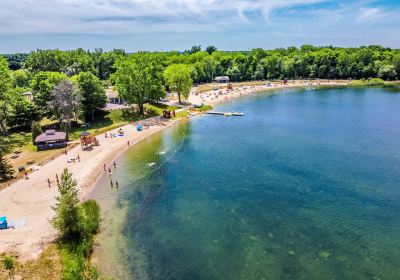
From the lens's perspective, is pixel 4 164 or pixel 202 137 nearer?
pixel 4 164

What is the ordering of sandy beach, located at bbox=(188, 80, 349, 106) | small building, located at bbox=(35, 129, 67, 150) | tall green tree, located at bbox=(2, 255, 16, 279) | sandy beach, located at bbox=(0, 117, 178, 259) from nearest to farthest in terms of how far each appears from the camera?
tall green tree, located at bbox=(2, 255, 16, 279)
sandy beach, located at bbox=(0, 117, 178, 259)
small building, located at bbox=(35, 129, 67, 150)
sandy beach, located at bbox=(188, 80, 349, 106)

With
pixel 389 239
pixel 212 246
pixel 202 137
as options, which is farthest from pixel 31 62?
pixel 389 239

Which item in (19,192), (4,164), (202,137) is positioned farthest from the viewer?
(202,137)

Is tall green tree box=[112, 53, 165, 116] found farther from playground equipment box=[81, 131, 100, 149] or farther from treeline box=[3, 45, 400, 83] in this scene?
treeline box=[3, 45, 400, 83]

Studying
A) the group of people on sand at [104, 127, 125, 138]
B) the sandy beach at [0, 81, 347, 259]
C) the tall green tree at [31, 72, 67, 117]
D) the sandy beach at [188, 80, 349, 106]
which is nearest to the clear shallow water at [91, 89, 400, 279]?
the sandy beach at [0, 81, 347, 259]

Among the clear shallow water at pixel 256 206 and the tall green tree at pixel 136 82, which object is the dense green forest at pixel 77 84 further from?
the clear shallow water at pixel 256 206

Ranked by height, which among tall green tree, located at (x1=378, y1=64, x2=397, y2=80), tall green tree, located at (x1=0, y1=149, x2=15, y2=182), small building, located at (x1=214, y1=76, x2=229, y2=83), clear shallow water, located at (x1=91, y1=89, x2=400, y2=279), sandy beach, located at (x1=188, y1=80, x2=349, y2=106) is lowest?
clear shallow water, located at (x1=91, y1=89, x2=400, y2=279)

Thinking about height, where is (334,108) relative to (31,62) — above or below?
below

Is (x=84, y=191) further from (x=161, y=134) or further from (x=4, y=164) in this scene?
(x=161, y=134)

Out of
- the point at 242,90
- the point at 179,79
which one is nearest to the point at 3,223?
the point at 179,79
